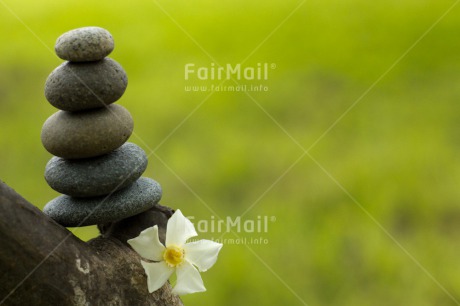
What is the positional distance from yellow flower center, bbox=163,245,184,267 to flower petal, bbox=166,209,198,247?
0.4 inches

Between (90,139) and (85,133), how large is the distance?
0.06 feet

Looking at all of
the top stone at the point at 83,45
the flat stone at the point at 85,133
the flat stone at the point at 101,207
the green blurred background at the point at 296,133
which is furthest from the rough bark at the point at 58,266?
the green blurred background at the point at 296,133

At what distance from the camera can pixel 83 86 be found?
1.61m

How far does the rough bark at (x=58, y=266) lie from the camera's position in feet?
4.77

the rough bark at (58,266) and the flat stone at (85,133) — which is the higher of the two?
the flat stone at (85,133)

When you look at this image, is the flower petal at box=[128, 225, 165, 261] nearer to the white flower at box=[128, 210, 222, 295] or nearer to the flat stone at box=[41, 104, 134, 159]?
the white flower at box=[128, 210, 222, 295]

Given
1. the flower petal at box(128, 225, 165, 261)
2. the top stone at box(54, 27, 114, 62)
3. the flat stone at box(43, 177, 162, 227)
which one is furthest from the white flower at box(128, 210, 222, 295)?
the top stone at box(54, 27, 114, 62)

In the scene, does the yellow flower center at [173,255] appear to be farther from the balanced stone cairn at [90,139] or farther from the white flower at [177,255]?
the balanced stone cairn at [90,139]

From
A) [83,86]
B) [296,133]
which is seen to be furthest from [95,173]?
[296,133]

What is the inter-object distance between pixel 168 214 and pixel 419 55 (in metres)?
1.40

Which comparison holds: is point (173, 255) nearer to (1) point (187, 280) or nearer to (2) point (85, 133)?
(1) point (187, 280)

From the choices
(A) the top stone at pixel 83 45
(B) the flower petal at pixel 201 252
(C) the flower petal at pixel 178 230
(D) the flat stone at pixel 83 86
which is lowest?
(B) the flower petal at pixel 201 252

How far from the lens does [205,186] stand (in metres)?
2.59

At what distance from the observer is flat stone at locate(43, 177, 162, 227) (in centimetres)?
166
